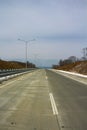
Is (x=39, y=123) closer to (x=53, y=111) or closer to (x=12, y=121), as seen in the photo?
(x=12, y=121)

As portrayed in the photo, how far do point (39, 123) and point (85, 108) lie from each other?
3985mm

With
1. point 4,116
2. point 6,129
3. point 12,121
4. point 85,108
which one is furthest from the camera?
point 85,108

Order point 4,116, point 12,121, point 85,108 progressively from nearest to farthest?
Result: point 12,121
point 4,116
point 85,108

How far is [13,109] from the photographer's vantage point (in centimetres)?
1312

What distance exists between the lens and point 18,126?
372 inches

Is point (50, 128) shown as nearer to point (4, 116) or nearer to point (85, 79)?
point (4, 116)

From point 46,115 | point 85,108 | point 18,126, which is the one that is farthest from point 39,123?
point 85,108

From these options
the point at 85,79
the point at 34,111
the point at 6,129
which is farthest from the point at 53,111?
the point at 85,79

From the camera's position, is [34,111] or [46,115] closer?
[46,115]

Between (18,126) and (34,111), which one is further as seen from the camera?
(34,111)

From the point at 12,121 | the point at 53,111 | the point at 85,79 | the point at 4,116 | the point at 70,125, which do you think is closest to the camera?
the point at 70,125

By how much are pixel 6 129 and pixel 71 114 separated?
11.3 feet

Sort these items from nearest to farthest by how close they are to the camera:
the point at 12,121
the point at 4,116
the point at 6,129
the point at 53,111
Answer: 1. the point at 6,129
2. the point at 12,121
3. the point at 4,116
4. the point at 53,111

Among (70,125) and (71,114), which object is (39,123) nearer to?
(70,125)
